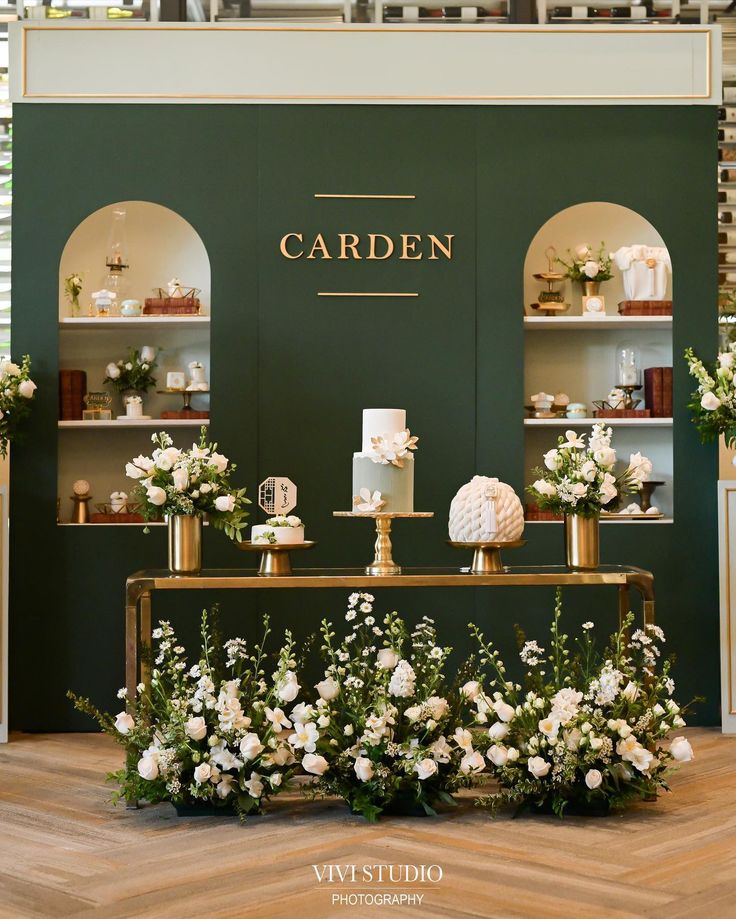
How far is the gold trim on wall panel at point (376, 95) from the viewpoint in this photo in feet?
16.9

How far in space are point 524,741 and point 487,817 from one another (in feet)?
0.90

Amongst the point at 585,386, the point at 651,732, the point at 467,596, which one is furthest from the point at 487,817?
the point at 585,386

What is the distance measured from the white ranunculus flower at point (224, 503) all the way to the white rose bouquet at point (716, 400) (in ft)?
7.18

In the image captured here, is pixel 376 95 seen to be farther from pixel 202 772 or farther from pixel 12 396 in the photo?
pixel 202 772

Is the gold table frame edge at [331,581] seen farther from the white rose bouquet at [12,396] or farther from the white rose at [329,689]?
the white rose bouquet at [12,396]

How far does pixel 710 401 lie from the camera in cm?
492

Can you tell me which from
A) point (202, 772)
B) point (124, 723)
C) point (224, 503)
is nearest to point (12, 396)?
point (224, 503)

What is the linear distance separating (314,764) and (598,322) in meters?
2.73

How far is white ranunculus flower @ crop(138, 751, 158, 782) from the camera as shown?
367 cm

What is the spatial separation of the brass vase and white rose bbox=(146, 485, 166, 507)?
1.43m

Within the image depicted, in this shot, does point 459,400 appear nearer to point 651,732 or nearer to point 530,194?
point 530,194

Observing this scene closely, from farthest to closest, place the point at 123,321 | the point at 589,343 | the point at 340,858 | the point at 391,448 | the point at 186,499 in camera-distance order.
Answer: the point at 589,343 < the point at 123,321 < the point at 186,499 < the point at 391,448 < the point at 340,858

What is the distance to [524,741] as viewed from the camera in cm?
380

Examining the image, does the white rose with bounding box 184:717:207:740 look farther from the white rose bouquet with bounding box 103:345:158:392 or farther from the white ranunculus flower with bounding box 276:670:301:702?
the white rose bouquet with bounding box 103:345:158:392
